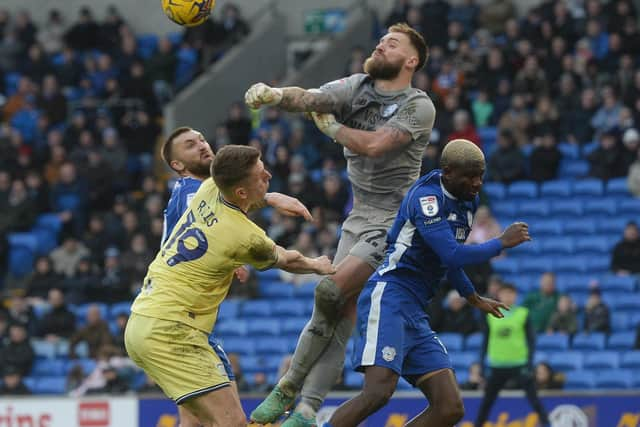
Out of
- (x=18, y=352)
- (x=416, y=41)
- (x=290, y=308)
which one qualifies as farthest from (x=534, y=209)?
(x=416, y=41)

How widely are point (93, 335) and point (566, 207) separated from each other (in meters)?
6.93

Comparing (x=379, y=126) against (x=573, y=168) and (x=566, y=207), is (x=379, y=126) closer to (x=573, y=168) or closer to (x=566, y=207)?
(x=566, y=207)

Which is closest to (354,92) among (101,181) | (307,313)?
(307,313)

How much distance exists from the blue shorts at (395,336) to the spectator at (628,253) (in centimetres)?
911

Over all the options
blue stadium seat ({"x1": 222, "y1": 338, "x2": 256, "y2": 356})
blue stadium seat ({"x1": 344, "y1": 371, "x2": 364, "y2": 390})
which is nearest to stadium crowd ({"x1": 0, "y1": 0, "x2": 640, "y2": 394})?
blue stadium seat ({"x1": 222, "y1": 338, "x2": 256, "y2": 356})

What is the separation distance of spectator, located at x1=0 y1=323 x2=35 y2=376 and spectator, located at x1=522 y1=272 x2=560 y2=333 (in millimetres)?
7047

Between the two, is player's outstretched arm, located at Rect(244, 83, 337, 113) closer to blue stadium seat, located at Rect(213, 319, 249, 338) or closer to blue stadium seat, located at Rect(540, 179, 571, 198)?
blue stadium seat, located at Rect(213, 319, 249, 338)

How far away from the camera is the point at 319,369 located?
347 inches

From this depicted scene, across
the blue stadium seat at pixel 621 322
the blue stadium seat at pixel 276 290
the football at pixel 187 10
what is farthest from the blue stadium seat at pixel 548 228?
the football at pixel 187 10

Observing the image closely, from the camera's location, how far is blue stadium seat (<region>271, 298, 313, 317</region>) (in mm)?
18641

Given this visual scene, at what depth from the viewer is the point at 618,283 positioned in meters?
17.5

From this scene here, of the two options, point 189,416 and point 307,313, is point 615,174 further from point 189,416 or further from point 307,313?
point 189,416

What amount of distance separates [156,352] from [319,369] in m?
1.20

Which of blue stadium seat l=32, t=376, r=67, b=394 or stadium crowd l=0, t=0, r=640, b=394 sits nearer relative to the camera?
stadium crowd l=0, t=0, r=640, b=394
